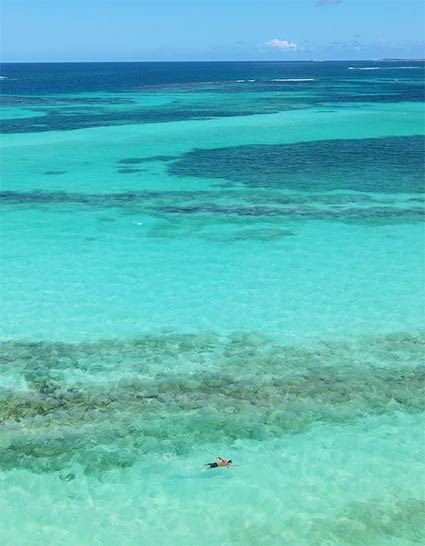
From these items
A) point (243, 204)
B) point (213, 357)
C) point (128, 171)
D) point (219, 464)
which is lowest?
point (219, 464)

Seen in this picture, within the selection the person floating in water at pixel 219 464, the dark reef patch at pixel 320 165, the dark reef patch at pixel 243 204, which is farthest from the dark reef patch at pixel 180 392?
the dark reef patch at pixel 320 165

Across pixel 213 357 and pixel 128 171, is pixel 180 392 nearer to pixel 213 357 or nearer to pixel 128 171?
pixel 213 357

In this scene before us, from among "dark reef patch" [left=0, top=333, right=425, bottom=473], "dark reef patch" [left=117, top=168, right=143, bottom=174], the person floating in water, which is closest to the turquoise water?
"dark reef patch" [left=0, top=333, right=425, bottom=473]

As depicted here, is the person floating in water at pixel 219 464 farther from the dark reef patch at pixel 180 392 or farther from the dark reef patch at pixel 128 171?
the dark reef patch at pixel 128 171

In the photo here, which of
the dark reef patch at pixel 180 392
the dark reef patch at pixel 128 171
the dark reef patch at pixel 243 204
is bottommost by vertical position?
the dark reef patch at pixel 180 392

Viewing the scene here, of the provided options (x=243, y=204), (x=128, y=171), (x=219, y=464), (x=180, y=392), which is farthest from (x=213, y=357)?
(x=128, y=171)
